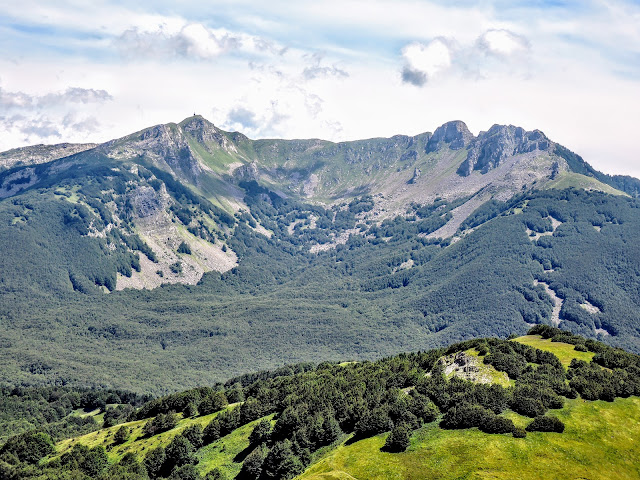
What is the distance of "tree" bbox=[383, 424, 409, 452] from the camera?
4589 inches

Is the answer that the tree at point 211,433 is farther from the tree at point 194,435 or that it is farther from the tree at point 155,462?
the tree at point 155,462

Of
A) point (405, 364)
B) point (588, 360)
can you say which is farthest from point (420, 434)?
point (588, 360)

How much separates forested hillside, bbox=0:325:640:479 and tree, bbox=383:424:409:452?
224mm

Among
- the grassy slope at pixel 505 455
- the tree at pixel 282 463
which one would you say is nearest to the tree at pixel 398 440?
the grassy slope at pixel 505 455

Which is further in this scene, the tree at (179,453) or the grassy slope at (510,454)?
the tree at (179,453)

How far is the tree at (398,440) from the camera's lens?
117m

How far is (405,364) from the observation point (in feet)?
549

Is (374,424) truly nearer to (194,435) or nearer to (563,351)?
→ (194,435)

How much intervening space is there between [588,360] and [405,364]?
4710cm

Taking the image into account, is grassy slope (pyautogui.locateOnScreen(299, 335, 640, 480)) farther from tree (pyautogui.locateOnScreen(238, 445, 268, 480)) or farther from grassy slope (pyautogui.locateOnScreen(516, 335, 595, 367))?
grassy slope (pyautogui.locateOnScreen(516, 335, 595, 367))

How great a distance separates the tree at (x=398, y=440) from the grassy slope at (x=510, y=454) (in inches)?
58.1

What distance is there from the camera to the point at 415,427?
125 m

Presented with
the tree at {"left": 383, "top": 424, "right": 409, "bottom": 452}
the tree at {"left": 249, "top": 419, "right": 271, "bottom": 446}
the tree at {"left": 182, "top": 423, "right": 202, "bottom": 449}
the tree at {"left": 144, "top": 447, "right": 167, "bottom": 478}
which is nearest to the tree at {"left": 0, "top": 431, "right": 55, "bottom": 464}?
the tree at {"left": 144, "top": 447, "right": 167, "bottom": 478}

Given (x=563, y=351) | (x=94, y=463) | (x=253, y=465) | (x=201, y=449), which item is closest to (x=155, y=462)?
(x=201, y=449)
